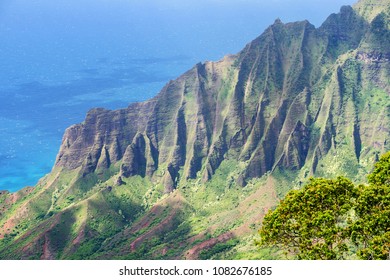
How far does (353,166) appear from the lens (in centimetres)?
15750

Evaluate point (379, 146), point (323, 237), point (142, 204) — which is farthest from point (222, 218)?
point (323, 237)

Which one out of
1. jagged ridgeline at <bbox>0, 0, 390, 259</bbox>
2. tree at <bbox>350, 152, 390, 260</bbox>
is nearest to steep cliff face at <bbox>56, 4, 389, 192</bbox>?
jagged ridgeline at <bbox>0, 0, 390, 259</bbox>

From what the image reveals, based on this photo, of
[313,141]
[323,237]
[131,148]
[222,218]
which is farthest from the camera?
[131,148]

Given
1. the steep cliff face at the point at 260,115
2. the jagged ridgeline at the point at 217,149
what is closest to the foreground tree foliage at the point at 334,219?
the jagged ridgeline at the point at 217,149

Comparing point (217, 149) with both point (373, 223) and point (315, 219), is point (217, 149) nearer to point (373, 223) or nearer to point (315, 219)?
point (315, 219)

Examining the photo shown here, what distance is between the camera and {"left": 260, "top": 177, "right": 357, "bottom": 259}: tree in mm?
47062

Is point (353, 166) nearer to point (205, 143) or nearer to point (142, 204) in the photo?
point (205, 143)

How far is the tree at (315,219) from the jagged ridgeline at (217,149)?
88.9m

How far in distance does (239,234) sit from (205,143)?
143ft

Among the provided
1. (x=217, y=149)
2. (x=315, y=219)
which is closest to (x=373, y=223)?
(x=315, y=219)

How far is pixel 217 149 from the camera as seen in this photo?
577 feet

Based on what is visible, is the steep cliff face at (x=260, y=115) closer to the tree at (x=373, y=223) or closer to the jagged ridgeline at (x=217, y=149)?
the jagged ridgeline at (x=217, y=149)

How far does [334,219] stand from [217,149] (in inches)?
5054

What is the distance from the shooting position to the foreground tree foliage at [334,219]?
46.3 meters
